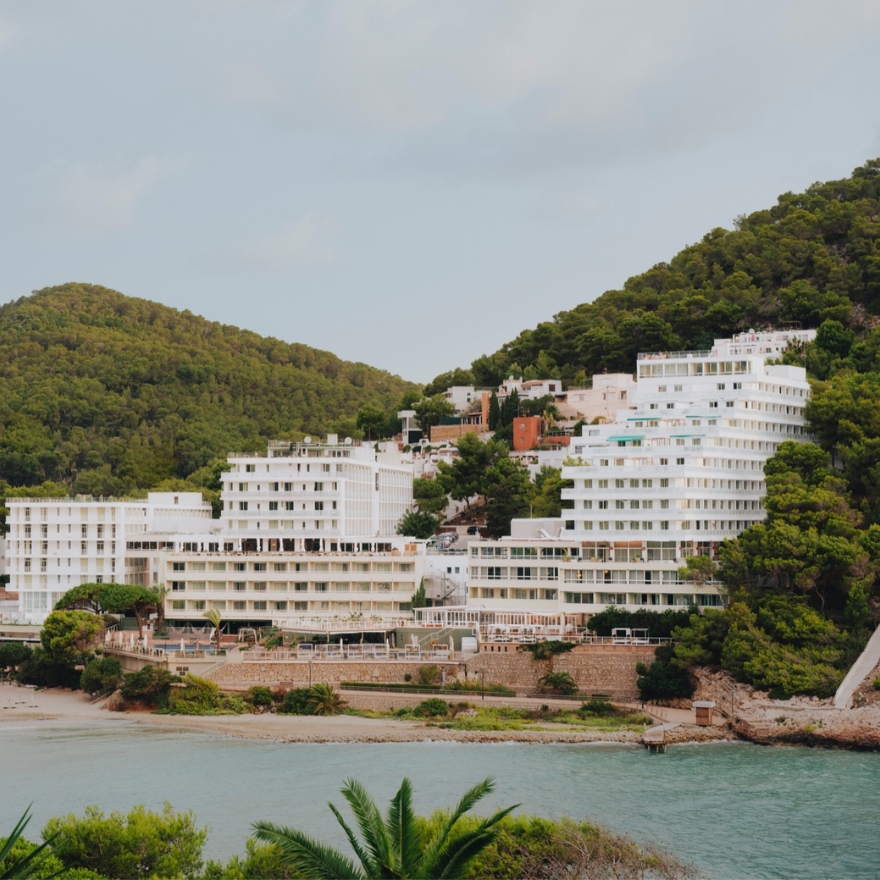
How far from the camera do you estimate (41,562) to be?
7406 cm

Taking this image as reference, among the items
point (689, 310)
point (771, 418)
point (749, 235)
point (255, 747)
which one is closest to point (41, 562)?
point (255, 747)

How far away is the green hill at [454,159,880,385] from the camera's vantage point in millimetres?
91375

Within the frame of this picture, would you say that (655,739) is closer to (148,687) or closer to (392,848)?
(148,687)

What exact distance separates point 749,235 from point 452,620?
4710cm

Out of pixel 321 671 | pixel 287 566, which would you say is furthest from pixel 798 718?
pixel 287 566

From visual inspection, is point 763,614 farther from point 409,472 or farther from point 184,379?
point 184,379

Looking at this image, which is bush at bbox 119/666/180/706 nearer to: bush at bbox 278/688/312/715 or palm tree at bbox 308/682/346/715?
bush at bbox 278/688/312/715

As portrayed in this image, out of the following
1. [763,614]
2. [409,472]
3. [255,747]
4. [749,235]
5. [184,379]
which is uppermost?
[749,235]

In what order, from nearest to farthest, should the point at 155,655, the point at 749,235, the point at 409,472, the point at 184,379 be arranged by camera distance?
the point at 155,655
the point at 409,472
the point at 749,235
the point at 184,379

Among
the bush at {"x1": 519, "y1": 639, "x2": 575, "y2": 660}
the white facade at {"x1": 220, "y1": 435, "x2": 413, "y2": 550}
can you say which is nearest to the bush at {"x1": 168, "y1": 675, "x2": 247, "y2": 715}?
the bush at {"x1": 519, "y1": 639, "x2": 575, "y2": 660}

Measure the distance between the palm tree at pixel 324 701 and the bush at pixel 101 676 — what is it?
895 centimetres

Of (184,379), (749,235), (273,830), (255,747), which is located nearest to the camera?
(273,830)

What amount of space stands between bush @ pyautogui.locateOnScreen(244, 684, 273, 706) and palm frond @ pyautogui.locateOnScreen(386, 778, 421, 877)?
3703 centimetres

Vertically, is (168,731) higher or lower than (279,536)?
lower
